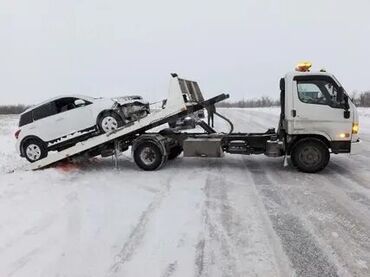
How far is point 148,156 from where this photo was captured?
37.3 ft

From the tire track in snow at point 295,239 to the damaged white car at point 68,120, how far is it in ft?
16.0

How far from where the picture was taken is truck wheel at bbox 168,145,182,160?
12.7m

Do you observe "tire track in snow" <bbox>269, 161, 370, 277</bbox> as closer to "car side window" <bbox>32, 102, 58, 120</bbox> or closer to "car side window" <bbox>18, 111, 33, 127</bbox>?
"car side window" <bbox>32, 102, 58, 120</bbox>

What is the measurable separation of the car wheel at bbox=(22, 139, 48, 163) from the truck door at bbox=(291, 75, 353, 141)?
272 inches

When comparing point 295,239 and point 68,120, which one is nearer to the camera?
point 295,239

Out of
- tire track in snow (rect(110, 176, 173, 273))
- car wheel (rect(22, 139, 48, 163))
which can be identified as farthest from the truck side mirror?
car wheel (rect(22, 139, 48, 163))

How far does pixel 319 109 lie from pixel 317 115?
0.15 m

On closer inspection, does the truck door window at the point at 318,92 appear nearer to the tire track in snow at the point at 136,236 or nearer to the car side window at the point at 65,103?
the tire track in snow at the point at 136,236

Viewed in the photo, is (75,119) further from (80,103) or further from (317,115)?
(317,115)

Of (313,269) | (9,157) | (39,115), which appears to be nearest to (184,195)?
(313,269)

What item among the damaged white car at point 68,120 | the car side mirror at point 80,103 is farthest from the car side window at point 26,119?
the car side mirror at point 80,103

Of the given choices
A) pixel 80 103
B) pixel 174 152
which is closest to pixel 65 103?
A: pixel 80 103

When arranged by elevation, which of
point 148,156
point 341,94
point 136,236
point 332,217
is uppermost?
point 341,94

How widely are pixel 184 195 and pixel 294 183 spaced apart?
2532mm
